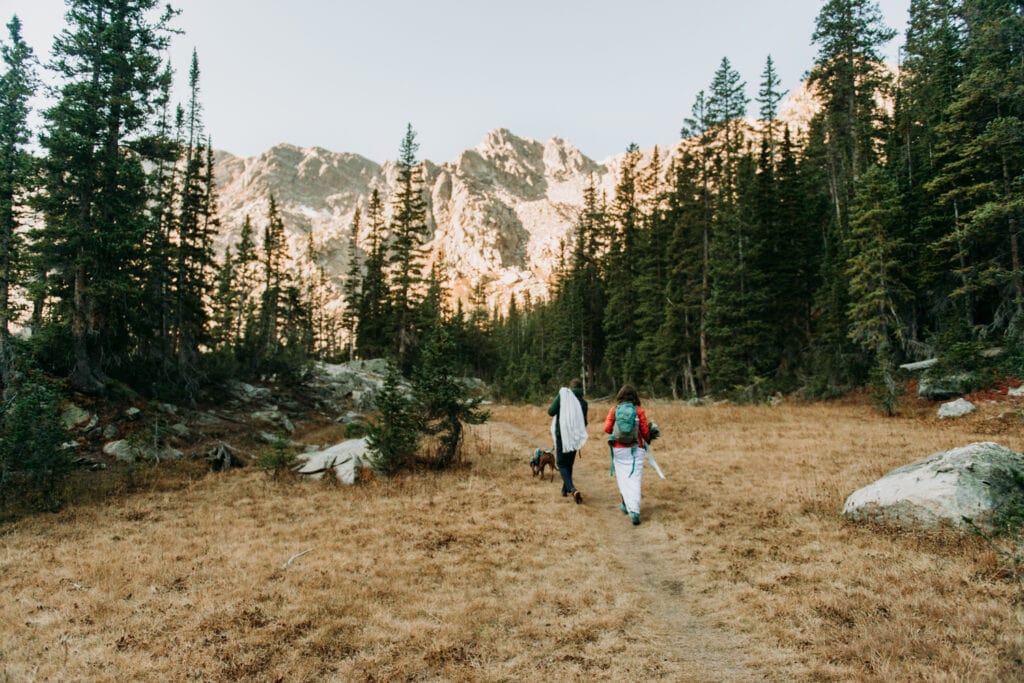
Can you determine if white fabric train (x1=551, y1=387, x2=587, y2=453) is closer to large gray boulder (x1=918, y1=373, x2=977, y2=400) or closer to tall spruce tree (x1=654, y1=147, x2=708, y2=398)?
large gray boulder (x1=918, y1=373, x2=977, y2=400)

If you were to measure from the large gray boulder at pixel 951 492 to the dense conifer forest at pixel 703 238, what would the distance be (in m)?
10.4

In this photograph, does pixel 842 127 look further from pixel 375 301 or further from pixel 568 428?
pixel 375 301

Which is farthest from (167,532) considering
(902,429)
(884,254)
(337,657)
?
(884,254)

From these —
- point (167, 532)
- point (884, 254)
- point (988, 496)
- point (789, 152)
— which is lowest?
point (167, 532)

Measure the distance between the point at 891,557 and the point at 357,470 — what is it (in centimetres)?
1188

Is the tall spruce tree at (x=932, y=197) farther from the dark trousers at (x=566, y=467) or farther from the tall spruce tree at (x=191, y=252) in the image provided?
the tall spruce tree at (x=191, y=252)

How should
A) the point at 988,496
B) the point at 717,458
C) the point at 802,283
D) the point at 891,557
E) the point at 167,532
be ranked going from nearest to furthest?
the point at 891,557 < the point at 988,496 < the point at 167,532 < the point at 717,458 < the point at 802,283

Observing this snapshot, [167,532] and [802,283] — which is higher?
[802,283]

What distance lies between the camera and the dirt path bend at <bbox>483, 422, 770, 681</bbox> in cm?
459

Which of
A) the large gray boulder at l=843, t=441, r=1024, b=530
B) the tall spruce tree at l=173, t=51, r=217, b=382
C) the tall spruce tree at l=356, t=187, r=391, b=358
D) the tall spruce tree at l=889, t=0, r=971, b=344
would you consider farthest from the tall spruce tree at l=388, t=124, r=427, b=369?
the large gray boulder at l=843, t=441, r=1024, b=530

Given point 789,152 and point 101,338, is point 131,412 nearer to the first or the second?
point 101,338

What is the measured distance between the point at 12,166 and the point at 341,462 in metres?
12.9

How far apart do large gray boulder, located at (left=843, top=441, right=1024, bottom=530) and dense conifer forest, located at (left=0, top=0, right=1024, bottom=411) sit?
1041cm

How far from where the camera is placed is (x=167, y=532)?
9.36 meters
